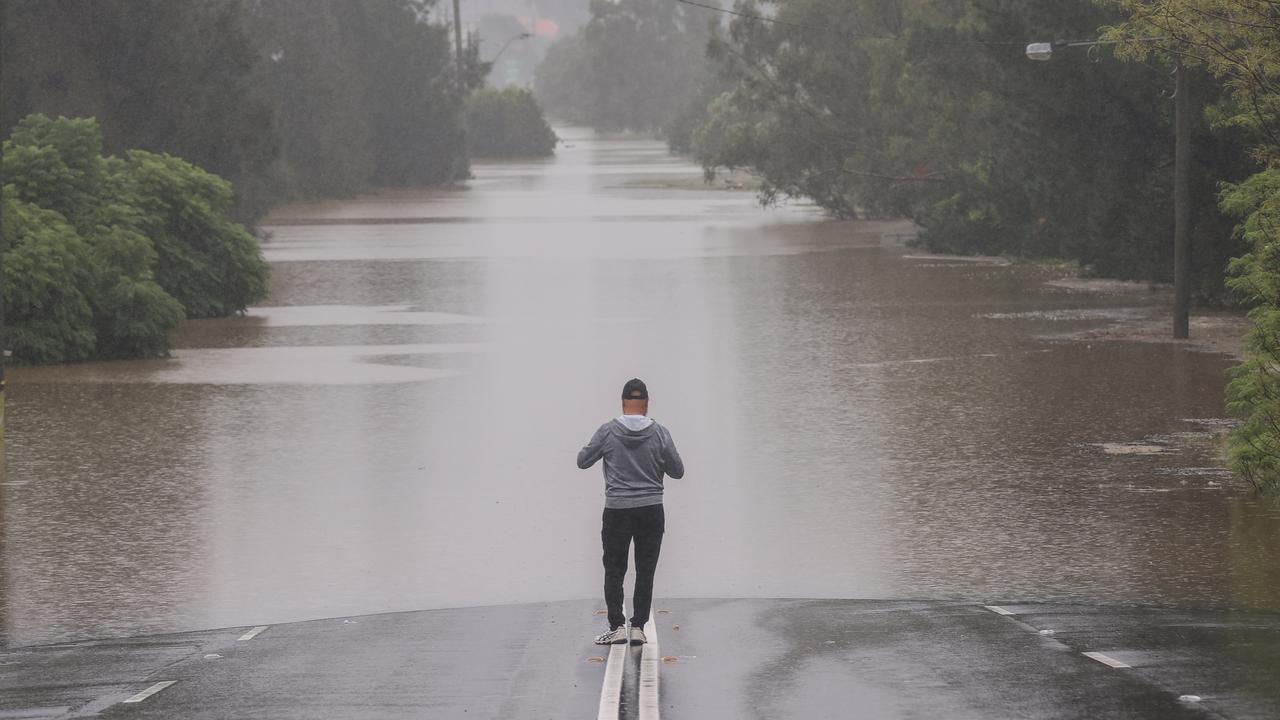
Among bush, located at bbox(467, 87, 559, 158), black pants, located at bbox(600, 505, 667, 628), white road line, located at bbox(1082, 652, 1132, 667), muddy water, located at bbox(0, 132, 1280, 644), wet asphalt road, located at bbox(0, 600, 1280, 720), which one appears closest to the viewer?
wet asphalt road, located at bbox(0, 600, 1280, 720)

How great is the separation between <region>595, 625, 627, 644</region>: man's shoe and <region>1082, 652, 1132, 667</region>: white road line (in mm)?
2283

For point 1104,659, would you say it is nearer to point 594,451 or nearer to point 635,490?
point 635,490

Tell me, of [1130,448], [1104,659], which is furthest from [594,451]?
[1130,448]

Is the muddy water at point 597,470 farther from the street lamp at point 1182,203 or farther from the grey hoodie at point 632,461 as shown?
the grey hoodie at point 632,461

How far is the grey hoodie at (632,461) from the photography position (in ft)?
31.8

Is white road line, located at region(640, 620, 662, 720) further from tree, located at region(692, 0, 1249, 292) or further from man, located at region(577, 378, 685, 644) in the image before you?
tree, located at region(692, 0, 1249, 292)

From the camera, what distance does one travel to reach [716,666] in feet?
29.7

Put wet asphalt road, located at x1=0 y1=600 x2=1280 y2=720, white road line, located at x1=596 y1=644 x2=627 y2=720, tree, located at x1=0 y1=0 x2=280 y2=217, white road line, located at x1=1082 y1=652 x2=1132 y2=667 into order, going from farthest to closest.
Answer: tree, located at x1=0 y1=0 x2=280 y2=217, white road line, located at x1=1082 y1=652 x2=1132 y2=667, wet asphalt road, located at x1=0 y1=600 x2=1280 y2=720, white road line, located at x1=596 y1=644 x2=627 y2=720

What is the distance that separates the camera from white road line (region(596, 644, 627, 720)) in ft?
26.3

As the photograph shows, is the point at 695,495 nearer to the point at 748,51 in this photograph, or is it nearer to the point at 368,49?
the point at 748,51

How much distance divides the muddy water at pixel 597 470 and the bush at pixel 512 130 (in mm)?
97359

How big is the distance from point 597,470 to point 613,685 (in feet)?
26.5

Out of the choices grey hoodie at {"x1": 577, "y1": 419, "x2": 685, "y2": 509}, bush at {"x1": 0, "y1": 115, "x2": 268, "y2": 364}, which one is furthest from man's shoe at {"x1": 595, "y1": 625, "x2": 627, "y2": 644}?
bush at {"x1": 0, "y1": 115, "x2": 268, "y2": 364}

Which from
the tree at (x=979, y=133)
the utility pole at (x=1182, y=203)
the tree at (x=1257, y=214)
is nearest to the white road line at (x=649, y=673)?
the tree at (x=1257, y=214)
